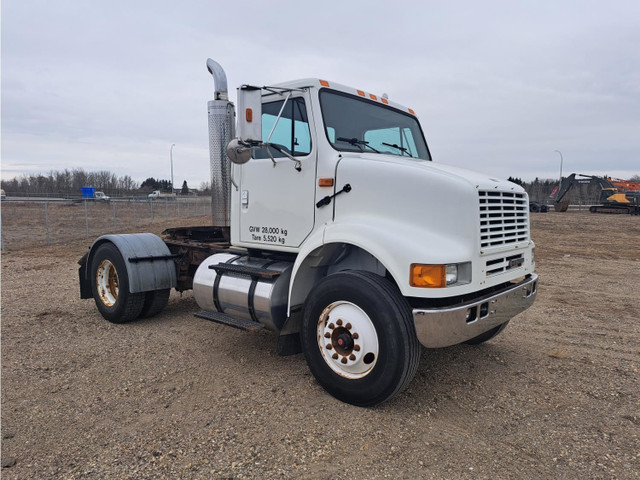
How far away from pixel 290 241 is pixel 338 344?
1.24 metres

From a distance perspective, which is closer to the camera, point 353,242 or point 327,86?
point 353,242

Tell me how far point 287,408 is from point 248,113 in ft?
8.24

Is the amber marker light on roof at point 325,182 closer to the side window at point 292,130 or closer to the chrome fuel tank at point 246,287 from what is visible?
the side window at point 292,130

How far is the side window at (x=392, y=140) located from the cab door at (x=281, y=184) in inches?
28.9

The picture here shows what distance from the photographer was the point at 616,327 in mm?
6012

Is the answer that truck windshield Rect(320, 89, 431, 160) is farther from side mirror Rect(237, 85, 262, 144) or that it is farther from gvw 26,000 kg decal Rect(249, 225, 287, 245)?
gvw 26,000 kg decal Rect(249, 225, 287, 245)

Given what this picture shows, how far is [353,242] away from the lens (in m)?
3.78

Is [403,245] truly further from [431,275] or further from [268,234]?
[268,234]

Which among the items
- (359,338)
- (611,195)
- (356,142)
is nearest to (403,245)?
(359,338)

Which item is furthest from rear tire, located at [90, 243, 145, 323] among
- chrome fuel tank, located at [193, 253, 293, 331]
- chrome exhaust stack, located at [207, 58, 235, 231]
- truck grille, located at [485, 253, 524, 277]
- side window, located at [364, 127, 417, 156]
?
truck grille, located at [485, 253, 524, 277]

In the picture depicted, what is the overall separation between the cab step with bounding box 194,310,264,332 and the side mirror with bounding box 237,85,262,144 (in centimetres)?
178

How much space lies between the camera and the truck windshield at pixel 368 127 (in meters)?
4.46

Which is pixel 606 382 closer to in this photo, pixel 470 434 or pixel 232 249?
pixel 470 434

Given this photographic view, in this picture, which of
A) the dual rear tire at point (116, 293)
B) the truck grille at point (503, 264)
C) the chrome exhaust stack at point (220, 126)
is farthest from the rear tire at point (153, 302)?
the truck grille at point (503, 264)
